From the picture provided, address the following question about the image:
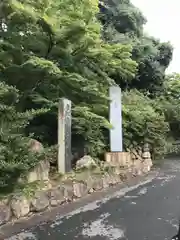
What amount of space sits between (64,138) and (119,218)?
1.79 m

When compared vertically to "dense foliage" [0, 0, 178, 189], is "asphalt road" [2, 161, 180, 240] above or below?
below

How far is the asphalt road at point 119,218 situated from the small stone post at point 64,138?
72cm

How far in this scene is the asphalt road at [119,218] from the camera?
10.4 ft

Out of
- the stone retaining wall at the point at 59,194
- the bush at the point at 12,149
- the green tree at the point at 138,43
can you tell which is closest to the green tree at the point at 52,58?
the stone retaining wall at the point at 59,194

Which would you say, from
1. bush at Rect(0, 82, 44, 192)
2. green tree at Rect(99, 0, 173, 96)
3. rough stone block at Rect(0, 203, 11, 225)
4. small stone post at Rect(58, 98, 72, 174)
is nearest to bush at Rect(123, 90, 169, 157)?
small stone post at Rect(58, 98, 72, 174)

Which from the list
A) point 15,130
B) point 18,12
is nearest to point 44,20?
point 18,12

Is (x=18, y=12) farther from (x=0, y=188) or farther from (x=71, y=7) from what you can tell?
(x=0, y=188)

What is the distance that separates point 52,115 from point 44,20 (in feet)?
5.90

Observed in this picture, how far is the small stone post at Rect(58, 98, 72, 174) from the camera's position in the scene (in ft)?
16.3

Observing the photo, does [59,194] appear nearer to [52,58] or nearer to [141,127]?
[52,58]

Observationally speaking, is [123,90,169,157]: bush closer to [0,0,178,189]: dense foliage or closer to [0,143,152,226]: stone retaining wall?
[0,0,178,189]: dense foliage

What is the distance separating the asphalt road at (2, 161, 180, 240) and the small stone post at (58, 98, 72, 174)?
2.36ft

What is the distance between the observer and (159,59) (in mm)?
12633

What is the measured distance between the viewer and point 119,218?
150 inches
